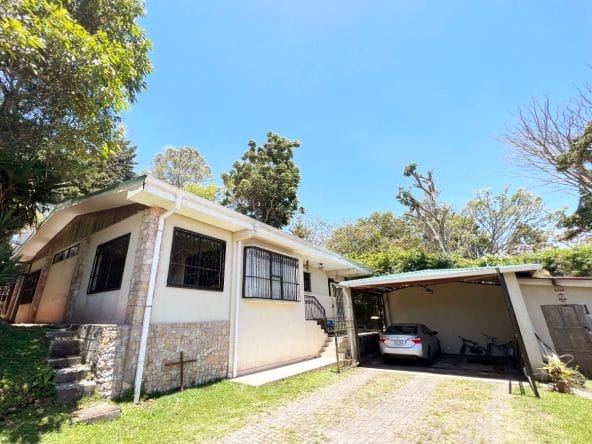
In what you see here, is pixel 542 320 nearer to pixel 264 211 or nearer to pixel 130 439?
pixel 130 439

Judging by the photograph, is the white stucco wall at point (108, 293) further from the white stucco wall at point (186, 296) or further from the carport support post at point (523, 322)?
the carport support post at point (523, 322)

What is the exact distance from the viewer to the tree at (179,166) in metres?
25.5

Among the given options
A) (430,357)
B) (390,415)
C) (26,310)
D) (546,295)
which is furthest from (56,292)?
(546,295)

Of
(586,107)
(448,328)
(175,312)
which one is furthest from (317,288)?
(586,107)

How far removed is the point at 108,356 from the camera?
198 inches

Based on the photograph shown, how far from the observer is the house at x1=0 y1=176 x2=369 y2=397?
5.59 m

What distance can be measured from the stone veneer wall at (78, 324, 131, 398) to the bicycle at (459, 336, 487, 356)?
12034 mm

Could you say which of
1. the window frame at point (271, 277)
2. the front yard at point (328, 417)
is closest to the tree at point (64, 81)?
the window frame at point (271, 277)

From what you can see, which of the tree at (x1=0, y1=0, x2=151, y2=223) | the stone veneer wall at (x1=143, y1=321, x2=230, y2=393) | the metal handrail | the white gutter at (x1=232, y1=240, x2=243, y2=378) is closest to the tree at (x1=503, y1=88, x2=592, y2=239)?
the metal handrail

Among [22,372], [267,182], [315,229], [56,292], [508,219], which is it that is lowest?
[22,372]

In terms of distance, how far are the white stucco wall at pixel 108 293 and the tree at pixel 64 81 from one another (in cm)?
176

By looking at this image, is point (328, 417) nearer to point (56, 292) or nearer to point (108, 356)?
point (108, 356)

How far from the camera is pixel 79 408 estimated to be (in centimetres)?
434

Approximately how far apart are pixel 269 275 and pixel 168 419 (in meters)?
4.94
